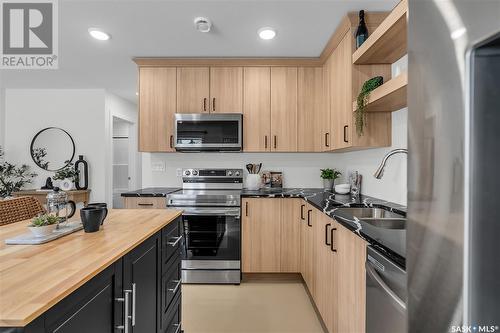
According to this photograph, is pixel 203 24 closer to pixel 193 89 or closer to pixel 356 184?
pixel 193 89

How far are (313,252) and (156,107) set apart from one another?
232 centimetres

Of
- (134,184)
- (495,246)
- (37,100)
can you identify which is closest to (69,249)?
(495,246)

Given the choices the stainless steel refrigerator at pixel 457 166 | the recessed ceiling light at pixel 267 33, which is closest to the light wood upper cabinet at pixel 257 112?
the recessed ceiling light at pixel 267 33

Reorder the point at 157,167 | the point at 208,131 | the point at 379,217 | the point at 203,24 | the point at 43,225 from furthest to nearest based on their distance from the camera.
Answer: the point at 157,167
the point at 208,131
the point at 203,24
the point at 379,217
the point at 43,225

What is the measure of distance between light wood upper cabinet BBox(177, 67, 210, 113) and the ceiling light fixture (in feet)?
2.66

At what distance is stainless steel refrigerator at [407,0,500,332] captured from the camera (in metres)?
0.49

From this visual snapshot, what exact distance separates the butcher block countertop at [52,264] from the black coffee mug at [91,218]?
0.11 ft

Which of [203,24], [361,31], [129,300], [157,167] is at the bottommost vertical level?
[129,300]

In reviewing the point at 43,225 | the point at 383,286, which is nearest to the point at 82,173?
the point at 43,225

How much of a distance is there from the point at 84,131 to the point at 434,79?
5009 millimetres

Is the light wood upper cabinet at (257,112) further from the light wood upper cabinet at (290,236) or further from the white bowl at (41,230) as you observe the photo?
the white bowl at (41,230)

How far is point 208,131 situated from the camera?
124 inches

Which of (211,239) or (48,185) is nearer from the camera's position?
(211,239)

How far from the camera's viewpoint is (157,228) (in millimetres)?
1396
